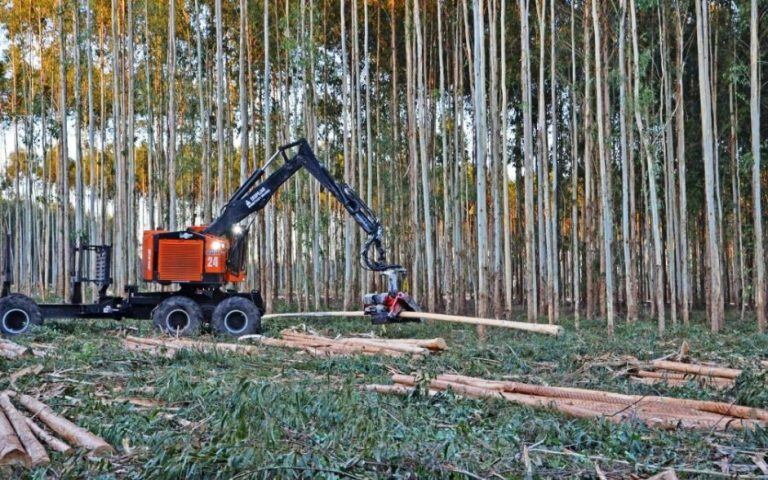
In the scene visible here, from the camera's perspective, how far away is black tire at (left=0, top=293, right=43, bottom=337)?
42.4ft

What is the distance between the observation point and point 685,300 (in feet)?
56.6

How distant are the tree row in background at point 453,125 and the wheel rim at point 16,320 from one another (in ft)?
19.2

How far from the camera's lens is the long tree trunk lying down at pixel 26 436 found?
184 inches

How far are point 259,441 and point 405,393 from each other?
2.50 meters

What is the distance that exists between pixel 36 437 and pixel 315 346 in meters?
6.36

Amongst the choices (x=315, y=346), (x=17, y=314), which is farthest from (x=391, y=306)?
(x=17, y=314)

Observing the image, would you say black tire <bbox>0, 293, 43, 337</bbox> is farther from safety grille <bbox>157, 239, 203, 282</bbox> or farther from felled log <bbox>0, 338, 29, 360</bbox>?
felled log <bbox>0, 338, 29, 360</bbox>

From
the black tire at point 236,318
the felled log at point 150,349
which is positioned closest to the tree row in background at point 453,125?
the black tire at point 236,318

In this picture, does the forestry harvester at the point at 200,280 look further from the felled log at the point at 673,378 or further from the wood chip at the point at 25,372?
the felled log at the point at 673,378

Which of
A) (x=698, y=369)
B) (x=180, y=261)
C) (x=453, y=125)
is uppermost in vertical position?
(x=453, y=125)

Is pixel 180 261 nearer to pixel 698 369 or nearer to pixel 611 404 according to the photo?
pixel 698 369

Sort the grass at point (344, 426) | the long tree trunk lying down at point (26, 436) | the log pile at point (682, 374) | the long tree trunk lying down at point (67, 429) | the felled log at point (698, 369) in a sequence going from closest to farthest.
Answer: the grass at point (344, 426) < the long tree trunk lying down at point (26, 436) < the long tree trunk lying down at point (67, 429) < the log pile at point (682, 374) < the felled log at point (698, 369)

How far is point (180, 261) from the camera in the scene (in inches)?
543

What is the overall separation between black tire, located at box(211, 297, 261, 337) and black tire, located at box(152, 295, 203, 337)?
0.34 m
